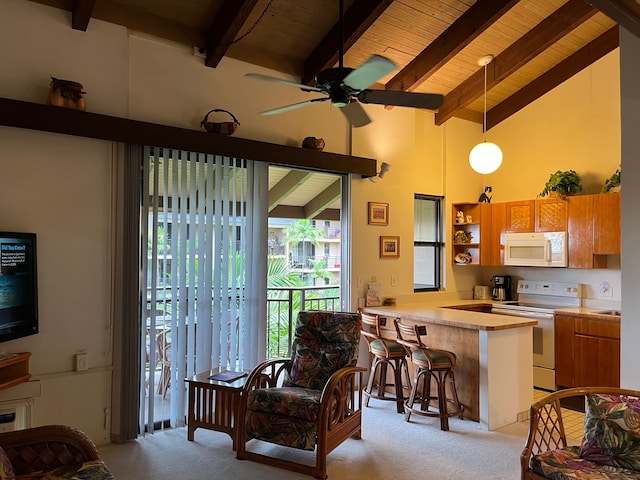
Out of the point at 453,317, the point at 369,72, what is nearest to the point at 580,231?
the point at 453,317

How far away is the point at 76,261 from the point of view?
3.47m

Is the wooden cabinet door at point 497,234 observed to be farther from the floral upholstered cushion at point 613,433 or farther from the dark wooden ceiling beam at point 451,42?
the floral upholstered cushion at point 613,433

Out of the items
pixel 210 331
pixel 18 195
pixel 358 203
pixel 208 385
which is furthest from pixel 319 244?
→ pixel 18 195

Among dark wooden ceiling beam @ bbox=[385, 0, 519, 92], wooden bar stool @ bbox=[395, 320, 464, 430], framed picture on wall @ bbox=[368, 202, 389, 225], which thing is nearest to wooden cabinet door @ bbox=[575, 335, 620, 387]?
wooden bar stool @ bbox=[395, 320, 464, 430]

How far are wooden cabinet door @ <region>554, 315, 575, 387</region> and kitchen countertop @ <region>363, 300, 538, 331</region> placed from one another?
58cm

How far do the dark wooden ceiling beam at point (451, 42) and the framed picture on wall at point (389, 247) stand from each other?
1.64m

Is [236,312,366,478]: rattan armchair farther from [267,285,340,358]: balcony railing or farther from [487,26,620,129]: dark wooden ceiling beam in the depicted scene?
[487,26,620,129]: dark wooden ceiling beam

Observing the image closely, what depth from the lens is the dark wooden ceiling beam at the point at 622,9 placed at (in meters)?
2.11

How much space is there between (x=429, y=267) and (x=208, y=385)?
3.56 meters

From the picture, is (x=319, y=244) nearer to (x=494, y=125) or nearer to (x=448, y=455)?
(x=494, y=125)

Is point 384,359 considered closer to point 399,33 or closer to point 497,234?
point 497,234

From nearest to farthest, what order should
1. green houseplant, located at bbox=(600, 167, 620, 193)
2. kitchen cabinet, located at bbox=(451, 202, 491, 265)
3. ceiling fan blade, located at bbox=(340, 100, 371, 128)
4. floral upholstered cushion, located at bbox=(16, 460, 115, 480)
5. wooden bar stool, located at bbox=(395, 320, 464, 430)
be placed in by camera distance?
1. floral upholstered cushion, located at bbox=(16, 460, 115, 480)
2. ceiling fan blade, located at bbox=(340, 100, 371, 128)
3. wooden bar stool, located at bbox=(395, 320, 464, 430)
4. green houseplant, located at bbox=(600, 167, 620, 193)
5. kitchen cabinet, located at bbox=(451, 202, 491, 265)

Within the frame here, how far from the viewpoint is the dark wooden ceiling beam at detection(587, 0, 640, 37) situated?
2.11 metres

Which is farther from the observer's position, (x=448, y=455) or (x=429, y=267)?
(x=429, y=267)
